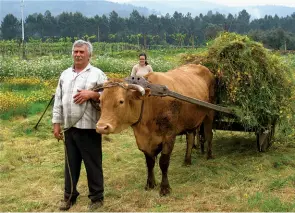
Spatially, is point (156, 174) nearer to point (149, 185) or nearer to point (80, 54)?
point (149, 185)

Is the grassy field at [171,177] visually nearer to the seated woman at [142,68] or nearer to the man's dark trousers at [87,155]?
the man's dark trousers at [87,155]

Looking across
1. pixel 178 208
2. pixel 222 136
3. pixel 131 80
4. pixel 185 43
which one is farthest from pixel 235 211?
pixel 185 43

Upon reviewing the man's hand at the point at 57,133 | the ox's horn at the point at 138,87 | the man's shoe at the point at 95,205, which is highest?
the ox's horn at the point at 138,87

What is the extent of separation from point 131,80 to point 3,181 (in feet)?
8.75

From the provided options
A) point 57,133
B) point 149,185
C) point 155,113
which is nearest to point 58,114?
point 57,133

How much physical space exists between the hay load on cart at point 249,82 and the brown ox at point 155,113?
0.36m

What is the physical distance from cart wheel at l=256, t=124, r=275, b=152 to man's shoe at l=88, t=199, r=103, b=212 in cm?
319

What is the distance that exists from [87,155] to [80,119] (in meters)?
0.45

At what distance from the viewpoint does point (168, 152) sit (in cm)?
506

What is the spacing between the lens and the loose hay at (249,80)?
6.26 m

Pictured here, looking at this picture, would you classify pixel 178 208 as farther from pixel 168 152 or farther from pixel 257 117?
pixel 257 117

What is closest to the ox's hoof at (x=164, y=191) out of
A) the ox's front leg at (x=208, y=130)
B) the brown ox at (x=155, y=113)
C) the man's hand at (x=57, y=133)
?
the brown ox at (x=155, y=113)

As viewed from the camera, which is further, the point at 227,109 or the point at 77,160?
the point at 227,109

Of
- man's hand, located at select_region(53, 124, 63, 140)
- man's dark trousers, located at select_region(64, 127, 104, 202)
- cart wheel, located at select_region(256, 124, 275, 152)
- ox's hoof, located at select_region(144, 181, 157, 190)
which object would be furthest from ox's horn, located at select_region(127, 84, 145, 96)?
cart wheel, located at select_region(256, 124, 275, 152)
